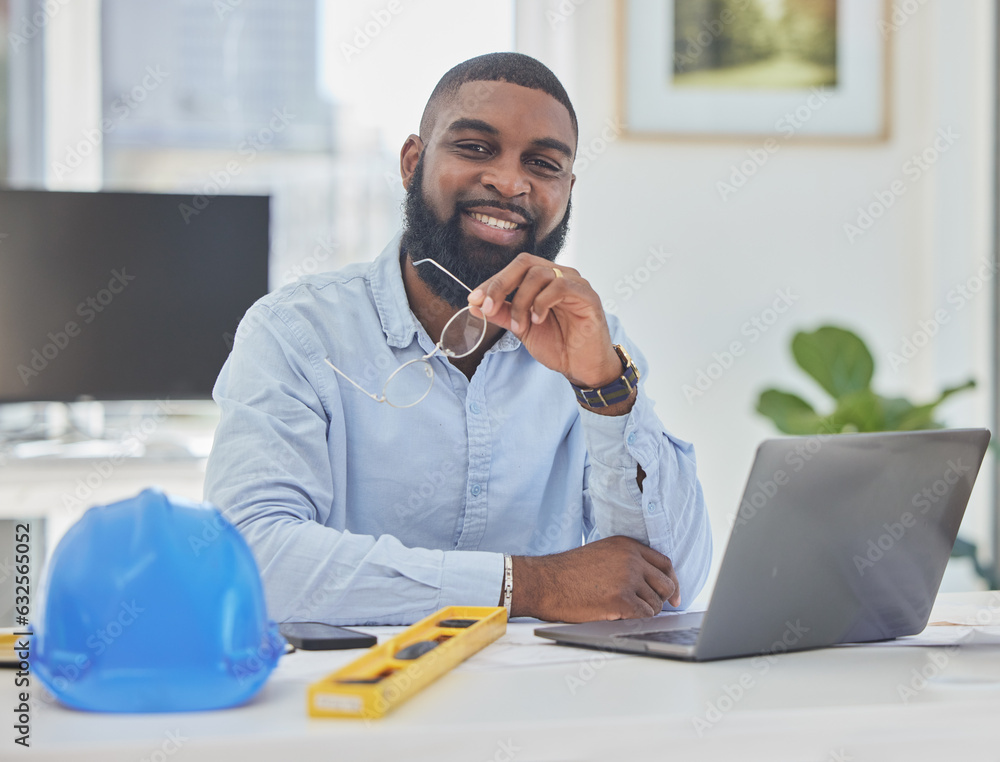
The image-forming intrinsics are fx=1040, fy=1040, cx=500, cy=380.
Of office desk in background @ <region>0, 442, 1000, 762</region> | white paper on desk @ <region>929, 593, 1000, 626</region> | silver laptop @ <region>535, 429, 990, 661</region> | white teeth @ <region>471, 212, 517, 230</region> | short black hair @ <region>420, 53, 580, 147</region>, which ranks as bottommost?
white paper on desk @ <region>929, 593, 1000, 626</region>

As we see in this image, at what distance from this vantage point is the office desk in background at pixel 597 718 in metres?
0.66

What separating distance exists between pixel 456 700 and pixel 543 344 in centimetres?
64

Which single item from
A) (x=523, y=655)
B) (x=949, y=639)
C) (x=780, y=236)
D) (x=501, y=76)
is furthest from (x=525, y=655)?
(x=780, y=236)

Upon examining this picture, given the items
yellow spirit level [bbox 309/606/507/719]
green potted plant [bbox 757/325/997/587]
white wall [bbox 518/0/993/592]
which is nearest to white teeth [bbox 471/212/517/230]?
yellow spirit level [bbox 309/606/507/719]

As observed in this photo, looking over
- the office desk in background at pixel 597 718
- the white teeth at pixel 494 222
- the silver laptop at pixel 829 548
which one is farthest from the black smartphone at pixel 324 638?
the white teeth at pixel 494 222

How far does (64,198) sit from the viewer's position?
248cm

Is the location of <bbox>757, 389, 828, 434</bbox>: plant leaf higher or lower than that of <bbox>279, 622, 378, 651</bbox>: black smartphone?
higher

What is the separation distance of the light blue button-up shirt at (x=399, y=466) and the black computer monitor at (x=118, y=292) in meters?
0.98

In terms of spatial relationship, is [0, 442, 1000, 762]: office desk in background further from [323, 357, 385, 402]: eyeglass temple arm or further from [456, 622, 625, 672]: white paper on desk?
[323, 357, 385, 402]: eyeglass temple arm

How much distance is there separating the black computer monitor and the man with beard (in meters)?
0.90

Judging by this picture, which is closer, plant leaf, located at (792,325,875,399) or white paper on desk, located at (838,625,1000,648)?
white paper on desk, located at (838,625,1000,648)

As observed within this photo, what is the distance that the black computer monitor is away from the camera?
8.07 feet

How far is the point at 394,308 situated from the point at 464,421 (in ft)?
0.67

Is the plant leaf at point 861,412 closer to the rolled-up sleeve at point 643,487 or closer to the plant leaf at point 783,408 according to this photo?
the plant leaf at point 783,408
